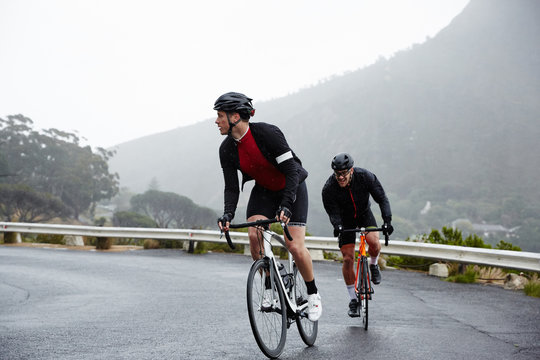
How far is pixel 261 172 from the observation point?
15.6ft

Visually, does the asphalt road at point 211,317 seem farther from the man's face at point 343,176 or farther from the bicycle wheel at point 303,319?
the man's face at point 343,176

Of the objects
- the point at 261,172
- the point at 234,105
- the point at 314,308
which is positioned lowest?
the point at 314,308

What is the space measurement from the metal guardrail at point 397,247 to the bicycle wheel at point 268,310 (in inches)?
37.7

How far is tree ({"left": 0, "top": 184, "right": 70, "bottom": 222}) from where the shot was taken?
6656cm

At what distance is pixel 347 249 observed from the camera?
6617 mm

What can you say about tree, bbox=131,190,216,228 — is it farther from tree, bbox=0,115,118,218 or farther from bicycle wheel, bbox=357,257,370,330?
bicycle wheel, bbox=357,257,370,330

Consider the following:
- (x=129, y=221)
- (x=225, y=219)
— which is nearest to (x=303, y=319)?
(x=225, y=219)

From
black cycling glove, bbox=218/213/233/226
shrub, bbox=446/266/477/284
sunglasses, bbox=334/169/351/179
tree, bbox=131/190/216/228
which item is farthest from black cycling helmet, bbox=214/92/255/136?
tree, bbox=131/190/216/228

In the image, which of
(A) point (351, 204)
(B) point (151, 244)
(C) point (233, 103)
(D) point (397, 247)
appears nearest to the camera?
(C) point (233, 103)

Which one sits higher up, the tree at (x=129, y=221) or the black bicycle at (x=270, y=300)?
the tree at (x=129, y=221)

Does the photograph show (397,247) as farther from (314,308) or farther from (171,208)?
(171,208)

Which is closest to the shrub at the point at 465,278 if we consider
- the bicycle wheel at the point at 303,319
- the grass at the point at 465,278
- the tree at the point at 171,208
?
the grass at the point at 465,278

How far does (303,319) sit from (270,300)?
66 centimetres

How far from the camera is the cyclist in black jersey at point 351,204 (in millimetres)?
6105
